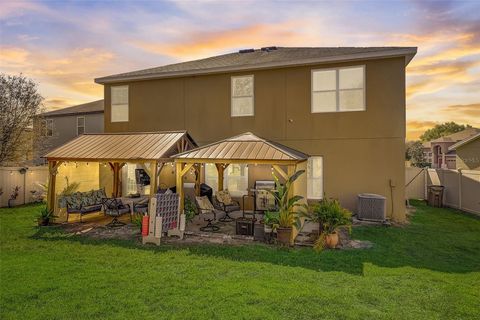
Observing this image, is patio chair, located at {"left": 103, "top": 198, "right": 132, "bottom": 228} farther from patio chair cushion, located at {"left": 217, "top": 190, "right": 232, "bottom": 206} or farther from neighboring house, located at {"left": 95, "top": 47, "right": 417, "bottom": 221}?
neighboring house, located at {"left": 95, "top": 47, "right": 417, "bottom": 221}

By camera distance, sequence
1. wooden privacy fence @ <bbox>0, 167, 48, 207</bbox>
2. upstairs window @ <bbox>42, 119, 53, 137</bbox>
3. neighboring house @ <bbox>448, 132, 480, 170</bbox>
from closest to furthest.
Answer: wooden privacy fence @ <bbox>0, 167, 48, 207</bbox> → neighboring house @ <bbox>448, 132, 480, 170</bbox> → upstairs window @ <bbox>42, 119, 53, 137</bbox>

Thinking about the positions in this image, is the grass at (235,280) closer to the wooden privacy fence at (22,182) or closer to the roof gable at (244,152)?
the roof gable at (244,152)

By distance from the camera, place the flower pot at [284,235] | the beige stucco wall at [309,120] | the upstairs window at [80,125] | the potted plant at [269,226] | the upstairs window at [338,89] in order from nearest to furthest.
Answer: the flower pot at [284,235], the potted plant at [269,226], the beige stucco wall at [309,120], the upstairs window at [338,89], the upstairs window at [80,125]

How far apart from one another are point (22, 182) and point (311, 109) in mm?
15089

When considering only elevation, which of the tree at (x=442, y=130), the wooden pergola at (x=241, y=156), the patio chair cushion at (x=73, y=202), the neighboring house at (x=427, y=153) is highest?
the tree at (x=442, y=130)

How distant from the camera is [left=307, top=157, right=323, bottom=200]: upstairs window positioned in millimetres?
12156

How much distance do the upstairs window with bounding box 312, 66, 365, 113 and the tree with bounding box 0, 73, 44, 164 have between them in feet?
72.7

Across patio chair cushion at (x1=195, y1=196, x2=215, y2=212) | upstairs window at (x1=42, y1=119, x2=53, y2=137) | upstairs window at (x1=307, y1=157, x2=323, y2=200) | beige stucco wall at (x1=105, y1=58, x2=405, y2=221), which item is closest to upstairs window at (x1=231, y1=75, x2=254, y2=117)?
beige stucco wall at (x1=105, y1=58, x2=405, y2=221)

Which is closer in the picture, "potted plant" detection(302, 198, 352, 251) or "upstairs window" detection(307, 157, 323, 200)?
"potted plant" detection(302, 198, 352, 251)

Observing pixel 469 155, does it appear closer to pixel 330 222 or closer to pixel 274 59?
pixel 274 59

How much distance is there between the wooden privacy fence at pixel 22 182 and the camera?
14.4 meters

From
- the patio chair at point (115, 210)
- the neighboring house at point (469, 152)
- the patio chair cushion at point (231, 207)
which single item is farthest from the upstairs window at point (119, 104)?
the neighboring house at point (469, 152)

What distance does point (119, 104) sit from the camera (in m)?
15.2

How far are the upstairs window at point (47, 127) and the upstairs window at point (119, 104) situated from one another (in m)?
12.9
